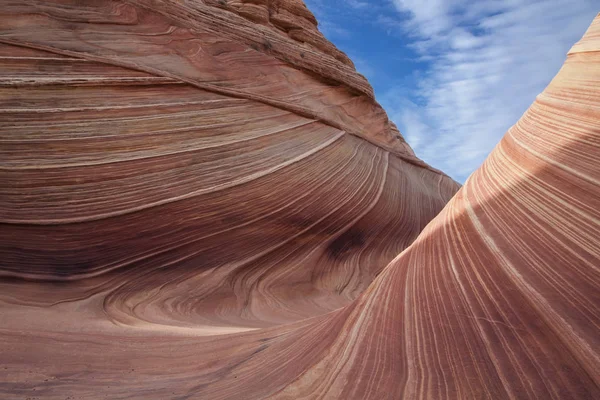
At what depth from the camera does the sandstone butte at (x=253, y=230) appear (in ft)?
3.55

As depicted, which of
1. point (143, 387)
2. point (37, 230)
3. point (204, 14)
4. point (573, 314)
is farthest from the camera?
point (204, 14)

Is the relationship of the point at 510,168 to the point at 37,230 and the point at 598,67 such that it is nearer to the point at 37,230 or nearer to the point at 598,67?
the point at 598,67

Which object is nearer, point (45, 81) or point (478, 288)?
point (478, 288)

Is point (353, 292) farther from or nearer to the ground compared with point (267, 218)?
nearer to the ground

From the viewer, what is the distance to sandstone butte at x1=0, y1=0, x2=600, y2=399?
108cm

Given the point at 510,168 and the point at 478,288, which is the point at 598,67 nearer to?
the point at 510,168

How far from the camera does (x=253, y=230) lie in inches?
114

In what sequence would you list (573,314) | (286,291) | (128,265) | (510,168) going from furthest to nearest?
(286,291)
(128,265)
(510,168)
(573,314)

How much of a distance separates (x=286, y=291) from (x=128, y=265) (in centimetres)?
112

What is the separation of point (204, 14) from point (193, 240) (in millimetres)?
2140

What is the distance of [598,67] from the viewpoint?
1664 mm

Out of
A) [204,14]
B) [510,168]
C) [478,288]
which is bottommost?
[478,288]

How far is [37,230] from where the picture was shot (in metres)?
2.27

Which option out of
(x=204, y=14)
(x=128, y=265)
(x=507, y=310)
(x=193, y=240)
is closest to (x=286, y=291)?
(x=193, y=240)
